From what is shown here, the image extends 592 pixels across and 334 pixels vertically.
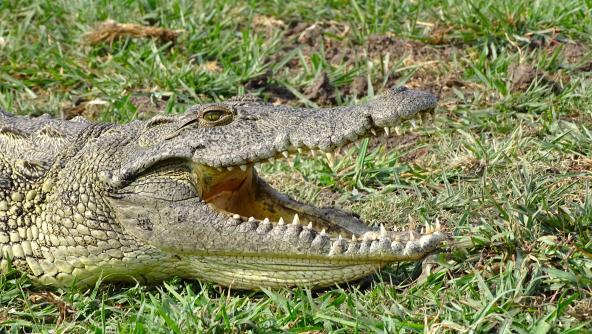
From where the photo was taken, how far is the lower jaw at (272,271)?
4.16 metres

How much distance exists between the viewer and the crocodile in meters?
4.15

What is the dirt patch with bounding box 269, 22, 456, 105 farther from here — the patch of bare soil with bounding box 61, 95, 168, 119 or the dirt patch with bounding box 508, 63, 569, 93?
the patch of bare soil with bounding box 61, 95, 168, 119

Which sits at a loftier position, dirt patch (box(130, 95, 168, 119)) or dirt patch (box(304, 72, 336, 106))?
dirt patch (box(304, 72, 336, 106))

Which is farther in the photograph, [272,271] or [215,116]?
[215,116]

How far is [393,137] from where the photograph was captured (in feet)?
20.2

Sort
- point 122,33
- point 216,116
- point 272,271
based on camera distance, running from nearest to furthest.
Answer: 1. point 272,271
2. point 216,116
3. point 122,33

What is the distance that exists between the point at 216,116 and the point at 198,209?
457 mm

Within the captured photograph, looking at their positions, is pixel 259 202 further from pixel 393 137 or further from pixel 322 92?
pixel 322 92

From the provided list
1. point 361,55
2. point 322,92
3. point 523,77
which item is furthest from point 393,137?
point 361,55

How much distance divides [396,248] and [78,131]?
5.83 feet

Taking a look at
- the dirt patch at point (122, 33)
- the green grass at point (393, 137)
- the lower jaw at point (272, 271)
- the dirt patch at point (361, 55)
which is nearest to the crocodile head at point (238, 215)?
the lower jaw at point (272, 271)

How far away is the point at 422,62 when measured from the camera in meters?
6.89

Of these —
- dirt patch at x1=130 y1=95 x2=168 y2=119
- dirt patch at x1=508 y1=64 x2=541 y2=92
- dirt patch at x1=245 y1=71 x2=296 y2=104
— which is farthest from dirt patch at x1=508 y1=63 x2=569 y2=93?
dirt patch at x1=130 y1=95 x2=168 y2=119

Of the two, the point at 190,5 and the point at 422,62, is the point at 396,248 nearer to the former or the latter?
the point at 422,62
